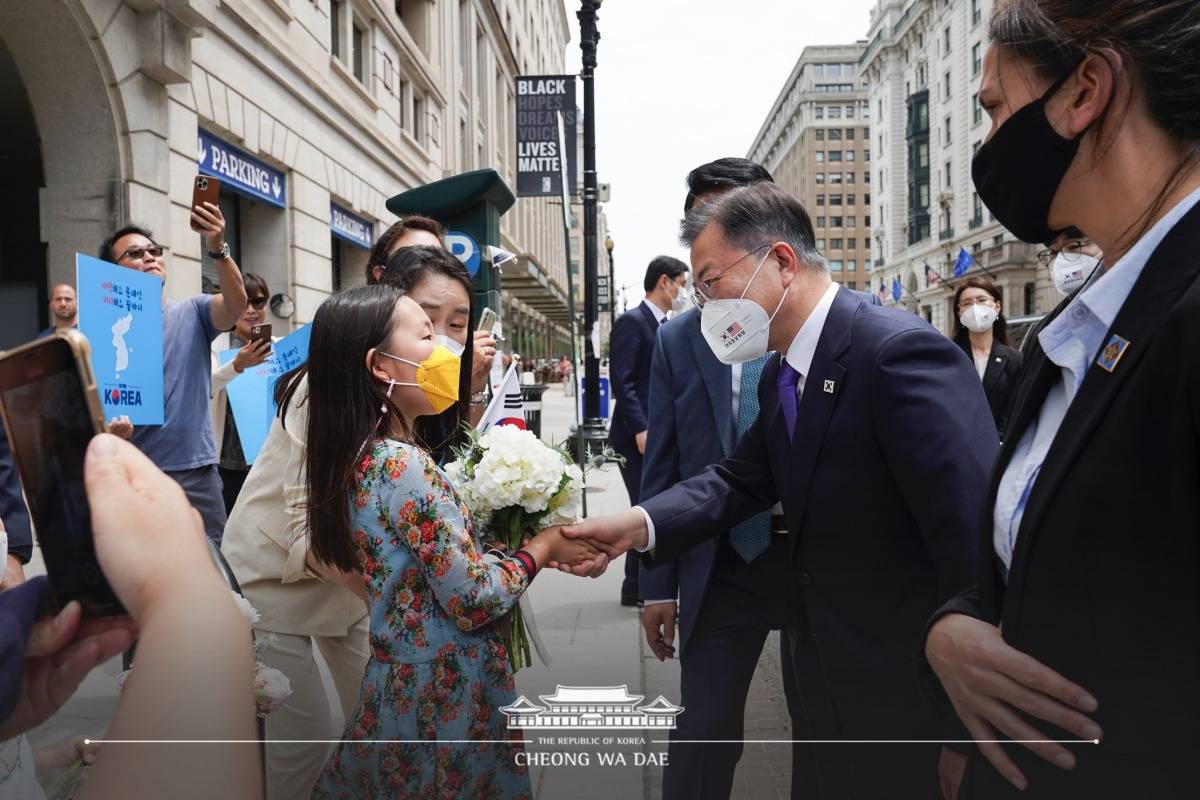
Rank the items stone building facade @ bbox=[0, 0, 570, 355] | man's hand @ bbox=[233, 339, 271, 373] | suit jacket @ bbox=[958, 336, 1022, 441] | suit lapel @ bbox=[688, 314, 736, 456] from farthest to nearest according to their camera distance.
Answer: stone building facade @ bbox=[0, 0, 570, 355] → suit jacket @ bbox=[958, 336, 1022, 441] → man's hand @ bbox=[233, 339, 271, 373] → suit lapel @ bbox=[688, 314, 736, 456]

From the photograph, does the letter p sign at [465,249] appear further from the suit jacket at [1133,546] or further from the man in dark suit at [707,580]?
the suit jacket at [1133,546]

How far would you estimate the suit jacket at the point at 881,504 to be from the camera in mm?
→ 1910

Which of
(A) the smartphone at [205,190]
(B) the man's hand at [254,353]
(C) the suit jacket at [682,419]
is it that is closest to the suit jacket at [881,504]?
(C) the suit jacket at [682,419]

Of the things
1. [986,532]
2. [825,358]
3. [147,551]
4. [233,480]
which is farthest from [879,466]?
[233,480]

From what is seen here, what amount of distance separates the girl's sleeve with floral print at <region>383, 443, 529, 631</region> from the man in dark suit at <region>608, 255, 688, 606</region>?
388 centimetres

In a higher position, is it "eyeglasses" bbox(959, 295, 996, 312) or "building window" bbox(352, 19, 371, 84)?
"building window" bbox(352, 19, 371, 84)

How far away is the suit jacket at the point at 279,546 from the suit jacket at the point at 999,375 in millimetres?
4537

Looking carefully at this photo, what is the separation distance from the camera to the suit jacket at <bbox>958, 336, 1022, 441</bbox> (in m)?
5.42

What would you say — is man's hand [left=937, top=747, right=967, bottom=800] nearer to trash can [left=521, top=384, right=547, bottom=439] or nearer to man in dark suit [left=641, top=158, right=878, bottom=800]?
man in dark suit [left=641, top=158, right=878, bottom=800]

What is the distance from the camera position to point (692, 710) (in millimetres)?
2590

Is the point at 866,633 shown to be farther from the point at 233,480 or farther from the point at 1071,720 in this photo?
the point at 233,480

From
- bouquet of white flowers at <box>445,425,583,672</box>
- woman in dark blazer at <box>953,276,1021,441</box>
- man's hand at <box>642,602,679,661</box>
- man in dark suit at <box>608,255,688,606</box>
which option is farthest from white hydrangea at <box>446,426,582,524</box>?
woman in dark blazer at <box>953,276,1021,441</box>

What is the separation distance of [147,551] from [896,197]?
253 ft

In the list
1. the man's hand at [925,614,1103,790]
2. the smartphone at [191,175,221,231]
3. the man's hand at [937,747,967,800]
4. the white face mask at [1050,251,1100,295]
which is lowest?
the man's hand at [937,747,967,800]
